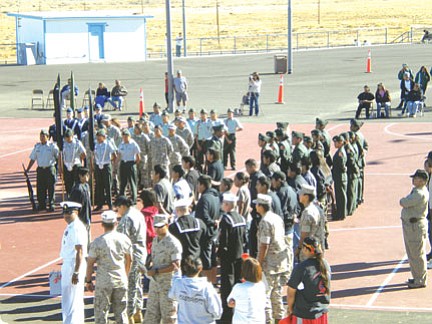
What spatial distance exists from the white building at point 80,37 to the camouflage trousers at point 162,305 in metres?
48.2

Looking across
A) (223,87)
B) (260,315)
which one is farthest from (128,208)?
(223,87)

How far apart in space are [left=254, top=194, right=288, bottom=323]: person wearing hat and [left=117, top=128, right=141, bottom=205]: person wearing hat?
865cm

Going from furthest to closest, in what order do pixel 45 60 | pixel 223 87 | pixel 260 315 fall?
pixel 45 60 < pixel 223 87 < pixel 260 315

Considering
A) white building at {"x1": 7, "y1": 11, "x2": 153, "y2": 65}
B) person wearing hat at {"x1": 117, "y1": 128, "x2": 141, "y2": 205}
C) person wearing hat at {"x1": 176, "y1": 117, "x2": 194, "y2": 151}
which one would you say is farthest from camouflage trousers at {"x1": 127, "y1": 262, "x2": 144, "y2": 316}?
white building at {"x1": 7, "y1": 11, "x2": 153, "y2": 65}

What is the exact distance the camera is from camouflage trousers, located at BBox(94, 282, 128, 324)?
40.3 feet

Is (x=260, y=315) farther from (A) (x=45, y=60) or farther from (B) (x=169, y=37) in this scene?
(A) (x=45, y=60)

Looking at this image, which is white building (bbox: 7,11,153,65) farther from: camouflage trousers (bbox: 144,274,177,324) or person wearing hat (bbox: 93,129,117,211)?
camouflage trousers (bbox: 144,274,177,324)

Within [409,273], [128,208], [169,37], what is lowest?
[409,273]

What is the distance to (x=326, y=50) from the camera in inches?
2741

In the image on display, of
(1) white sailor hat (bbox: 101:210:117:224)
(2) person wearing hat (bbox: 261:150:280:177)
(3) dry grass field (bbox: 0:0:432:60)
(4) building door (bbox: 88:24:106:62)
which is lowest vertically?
(1) white sailor hat (bbox: 101:210:117:224)

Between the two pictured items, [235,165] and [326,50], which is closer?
[235,165]

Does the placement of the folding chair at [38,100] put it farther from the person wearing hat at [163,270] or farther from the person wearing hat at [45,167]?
the person wearing hat at [163,270]

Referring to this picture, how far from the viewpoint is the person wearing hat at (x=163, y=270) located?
12.1 metres

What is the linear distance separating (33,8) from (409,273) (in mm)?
122205
